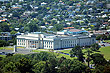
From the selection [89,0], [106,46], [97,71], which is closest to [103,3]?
[89,0]

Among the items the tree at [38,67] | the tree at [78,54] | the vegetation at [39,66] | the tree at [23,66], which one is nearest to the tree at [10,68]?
the vegetation at [39,66]

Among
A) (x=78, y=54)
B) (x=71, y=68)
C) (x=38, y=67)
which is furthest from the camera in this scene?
(x=78, y=54)

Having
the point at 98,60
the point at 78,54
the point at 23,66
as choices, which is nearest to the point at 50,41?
the point at 78,54

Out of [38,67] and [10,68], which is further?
[38,67]

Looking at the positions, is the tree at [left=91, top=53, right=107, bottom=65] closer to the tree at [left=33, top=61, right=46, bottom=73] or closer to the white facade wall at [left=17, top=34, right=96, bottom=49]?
the tree at [left=33, top=61, right=46, bottom=73]

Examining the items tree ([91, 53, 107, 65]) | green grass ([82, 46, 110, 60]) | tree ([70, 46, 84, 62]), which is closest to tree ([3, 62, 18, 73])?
tree ([91, 53, 107, 65])

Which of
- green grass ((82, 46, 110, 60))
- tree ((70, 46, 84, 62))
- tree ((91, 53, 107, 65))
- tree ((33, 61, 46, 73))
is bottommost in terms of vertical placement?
Result: green grass ((82, 46, 110, 60))

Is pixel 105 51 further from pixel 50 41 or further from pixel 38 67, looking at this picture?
pixel 38 67

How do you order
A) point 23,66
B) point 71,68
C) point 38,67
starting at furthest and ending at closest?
point 71,68, point 38,67, point 23,66
